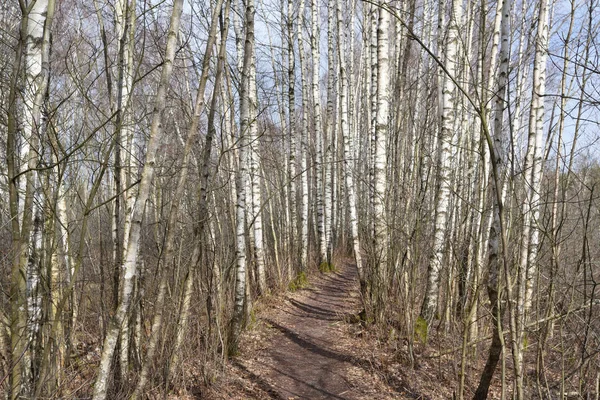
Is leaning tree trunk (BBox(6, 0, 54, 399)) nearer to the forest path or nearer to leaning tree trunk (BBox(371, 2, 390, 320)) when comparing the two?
the forest path

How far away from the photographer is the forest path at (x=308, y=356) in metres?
4.95

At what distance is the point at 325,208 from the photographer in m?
12.8

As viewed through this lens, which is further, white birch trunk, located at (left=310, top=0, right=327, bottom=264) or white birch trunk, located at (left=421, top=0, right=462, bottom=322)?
white birch trunk, located at (left=310, top=0, right=327, bottom=264)

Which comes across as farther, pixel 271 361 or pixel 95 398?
pixel 271 361

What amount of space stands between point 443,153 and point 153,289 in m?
4.11

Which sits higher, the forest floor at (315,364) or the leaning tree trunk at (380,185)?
the leaning tree trunk at (380,185)

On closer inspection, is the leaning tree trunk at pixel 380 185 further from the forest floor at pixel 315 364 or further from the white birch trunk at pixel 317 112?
the white birch trunk at pixel 317 112

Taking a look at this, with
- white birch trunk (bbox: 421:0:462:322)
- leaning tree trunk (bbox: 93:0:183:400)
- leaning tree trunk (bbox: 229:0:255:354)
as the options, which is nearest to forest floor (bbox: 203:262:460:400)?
leaning tree trunk (bbox: 229:0:255:354)

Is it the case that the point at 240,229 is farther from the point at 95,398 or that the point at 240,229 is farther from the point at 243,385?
the point at 95,398

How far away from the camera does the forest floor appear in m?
4.86

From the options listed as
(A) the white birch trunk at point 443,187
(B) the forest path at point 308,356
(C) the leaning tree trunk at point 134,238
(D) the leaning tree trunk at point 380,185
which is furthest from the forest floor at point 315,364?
(C) the leaning tree trunk at point 134,238

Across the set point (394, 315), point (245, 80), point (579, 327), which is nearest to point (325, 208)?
point (394, 315)

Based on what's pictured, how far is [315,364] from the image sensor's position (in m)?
5.71

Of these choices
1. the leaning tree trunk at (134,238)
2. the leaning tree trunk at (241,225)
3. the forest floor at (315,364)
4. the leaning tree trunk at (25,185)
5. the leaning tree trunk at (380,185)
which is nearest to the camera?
the leaning tree trunk at (25,185)
